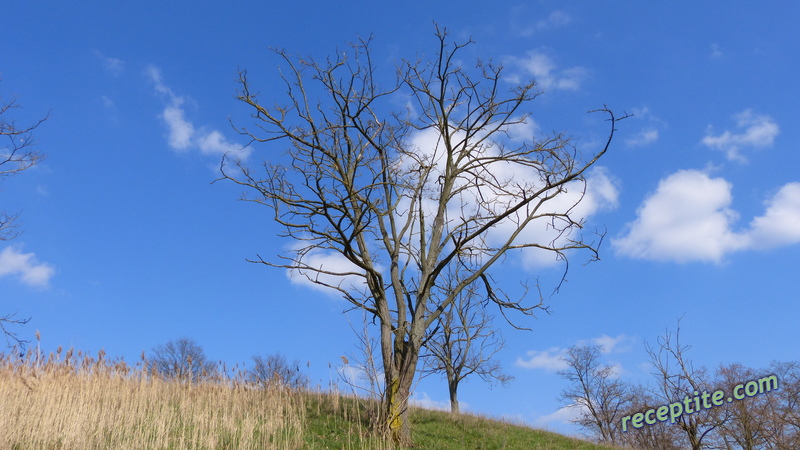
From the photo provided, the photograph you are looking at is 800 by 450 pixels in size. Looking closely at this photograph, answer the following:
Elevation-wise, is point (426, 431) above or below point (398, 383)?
below

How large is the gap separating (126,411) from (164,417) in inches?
52.1

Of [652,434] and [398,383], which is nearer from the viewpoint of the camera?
[398,383]

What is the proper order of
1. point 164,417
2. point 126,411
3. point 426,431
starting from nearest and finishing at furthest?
point 164,417
point 126,411
point 426,431

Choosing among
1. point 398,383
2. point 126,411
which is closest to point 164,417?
point 126,411

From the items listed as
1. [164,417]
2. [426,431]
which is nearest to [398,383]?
[426,431]

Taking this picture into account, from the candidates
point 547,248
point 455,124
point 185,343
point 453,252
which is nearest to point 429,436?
point 453,252

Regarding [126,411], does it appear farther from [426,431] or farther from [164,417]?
[426,431]

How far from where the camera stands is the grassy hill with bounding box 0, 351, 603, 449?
855 centimetres

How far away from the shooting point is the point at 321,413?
12.0 meters

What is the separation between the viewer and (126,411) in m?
10.1

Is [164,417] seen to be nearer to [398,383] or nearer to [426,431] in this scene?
[398,383]

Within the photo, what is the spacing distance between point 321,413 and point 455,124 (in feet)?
23.4

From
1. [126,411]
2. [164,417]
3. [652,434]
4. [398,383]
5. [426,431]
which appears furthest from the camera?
[652,434]

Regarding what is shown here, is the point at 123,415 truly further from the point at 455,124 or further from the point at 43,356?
the point at 455,124
